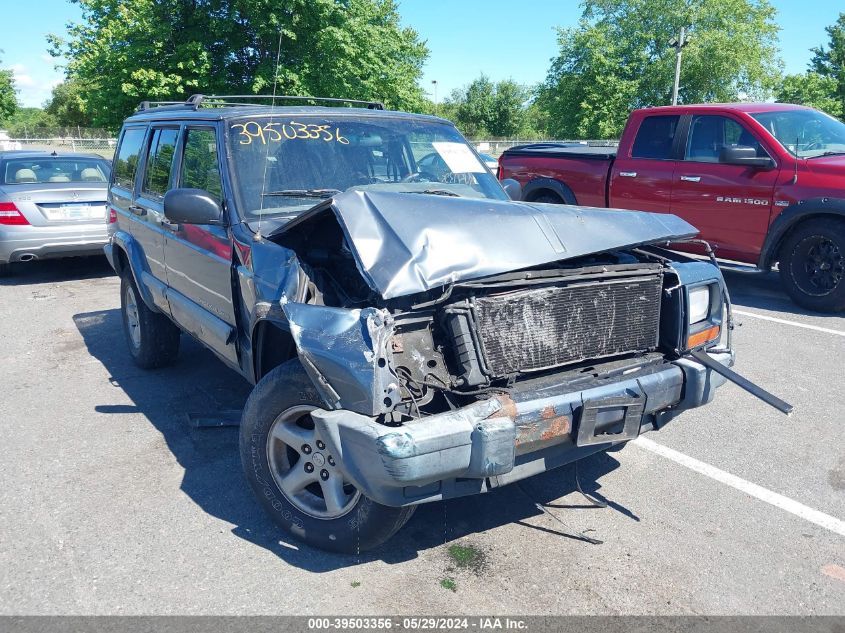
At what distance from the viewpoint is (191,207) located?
11.7 ft

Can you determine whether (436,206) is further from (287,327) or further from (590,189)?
(590,189)

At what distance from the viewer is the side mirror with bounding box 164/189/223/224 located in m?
3.57

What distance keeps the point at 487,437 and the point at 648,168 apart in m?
6.77

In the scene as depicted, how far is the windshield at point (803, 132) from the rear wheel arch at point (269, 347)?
632cm

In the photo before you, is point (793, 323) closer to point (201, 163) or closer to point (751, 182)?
point (751, 182)

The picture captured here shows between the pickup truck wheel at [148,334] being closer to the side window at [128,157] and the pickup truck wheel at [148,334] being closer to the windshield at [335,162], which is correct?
the side window at [128,157]

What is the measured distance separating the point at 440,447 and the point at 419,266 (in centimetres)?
73

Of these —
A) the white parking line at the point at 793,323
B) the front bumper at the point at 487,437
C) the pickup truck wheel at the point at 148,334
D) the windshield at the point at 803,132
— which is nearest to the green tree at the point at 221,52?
the windshield at the point at 803,132

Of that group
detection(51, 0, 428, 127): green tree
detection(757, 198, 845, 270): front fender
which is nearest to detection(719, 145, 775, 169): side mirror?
detection(757, 198, 845, 270): front fender

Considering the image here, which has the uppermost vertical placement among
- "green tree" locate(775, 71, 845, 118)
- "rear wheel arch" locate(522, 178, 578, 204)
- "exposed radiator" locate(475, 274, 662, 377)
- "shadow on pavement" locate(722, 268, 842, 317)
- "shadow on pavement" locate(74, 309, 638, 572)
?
"green tree" locate(775, 71, 845, 118)

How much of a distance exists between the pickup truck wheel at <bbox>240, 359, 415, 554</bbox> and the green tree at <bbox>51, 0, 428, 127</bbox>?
13.5 meters

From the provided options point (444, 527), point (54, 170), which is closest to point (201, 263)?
point (444, 527)

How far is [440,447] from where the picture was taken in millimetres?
2543

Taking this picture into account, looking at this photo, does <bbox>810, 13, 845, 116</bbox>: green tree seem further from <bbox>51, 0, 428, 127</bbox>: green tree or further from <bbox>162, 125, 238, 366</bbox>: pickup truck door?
<bbox>162, 125, 238, 366</bbox>: pickup truck door
